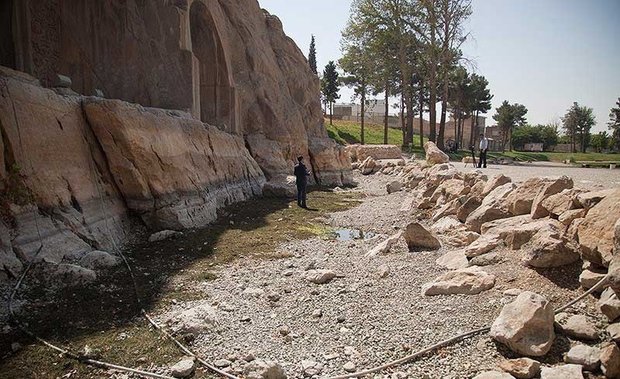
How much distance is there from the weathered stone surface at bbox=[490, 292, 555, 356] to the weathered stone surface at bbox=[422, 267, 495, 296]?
1.08m

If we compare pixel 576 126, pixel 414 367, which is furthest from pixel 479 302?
pixel 576 126

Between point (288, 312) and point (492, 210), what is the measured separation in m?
4.88

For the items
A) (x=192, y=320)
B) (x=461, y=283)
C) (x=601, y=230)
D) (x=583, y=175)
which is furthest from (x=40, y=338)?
(x=583, y=175)

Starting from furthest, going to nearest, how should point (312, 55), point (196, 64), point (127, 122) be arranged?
point (312, 55) → point (196, 64) → point (127, 122)

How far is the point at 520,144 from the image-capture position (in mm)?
66188

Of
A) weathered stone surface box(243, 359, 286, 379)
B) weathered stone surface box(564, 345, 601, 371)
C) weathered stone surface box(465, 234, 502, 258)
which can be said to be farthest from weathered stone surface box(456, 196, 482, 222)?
weathered stone surface box(243, 359, 286, 379)

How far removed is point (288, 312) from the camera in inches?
211

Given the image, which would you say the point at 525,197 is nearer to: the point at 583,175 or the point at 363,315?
the point at 363,315

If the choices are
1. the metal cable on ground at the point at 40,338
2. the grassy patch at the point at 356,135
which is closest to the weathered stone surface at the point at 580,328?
the metal cable on ground at the point at 40,338

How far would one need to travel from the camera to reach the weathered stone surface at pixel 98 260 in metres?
6.61

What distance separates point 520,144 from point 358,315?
70.3 m

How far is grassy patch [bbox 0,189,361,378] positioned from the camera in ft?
13.6

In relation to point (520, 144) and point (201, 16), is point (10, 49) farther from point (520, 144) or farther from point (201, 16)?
point (520, 144)

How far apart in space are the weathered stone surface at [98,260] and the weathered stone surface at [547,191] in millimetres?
7140
